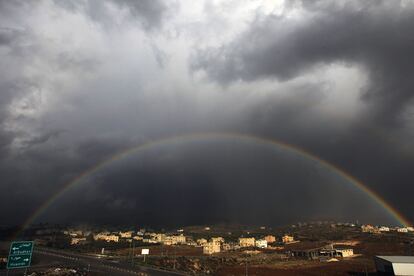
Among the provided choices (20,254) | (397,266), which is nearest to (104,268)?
(20,254)

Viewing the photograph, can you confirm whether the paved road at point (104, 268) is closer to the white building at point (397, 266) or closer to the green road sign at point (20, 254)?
the green road sign at point (20, 254)

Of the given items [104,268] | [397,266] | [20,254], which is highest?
[20,254]

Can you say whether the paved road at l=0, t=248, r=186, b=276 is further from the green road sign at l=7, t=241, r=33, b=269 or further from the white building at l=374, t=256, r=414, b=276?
the white building at l=374, t=256, r=414, b=276

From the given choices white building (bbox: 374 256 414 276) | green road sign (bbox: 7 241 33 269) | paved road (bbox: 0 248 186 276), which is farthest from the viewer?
paved road (bbox: 0 248 186 276)

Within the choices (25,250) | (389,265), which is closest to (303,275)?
(389,265)

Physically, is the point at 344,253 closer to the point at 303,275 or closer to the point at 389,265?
the point at 303,275

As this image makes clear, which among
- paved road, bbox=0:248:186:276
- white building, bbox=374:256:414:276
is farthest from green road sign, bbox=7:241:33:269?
white building, bbox=374:256:414:276

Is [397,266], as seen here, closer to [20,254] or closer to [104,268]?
[20,254]

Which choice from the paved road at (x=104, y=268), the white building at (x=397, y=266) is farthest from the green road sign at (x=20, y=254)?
the white building at (x=397, y=266)
